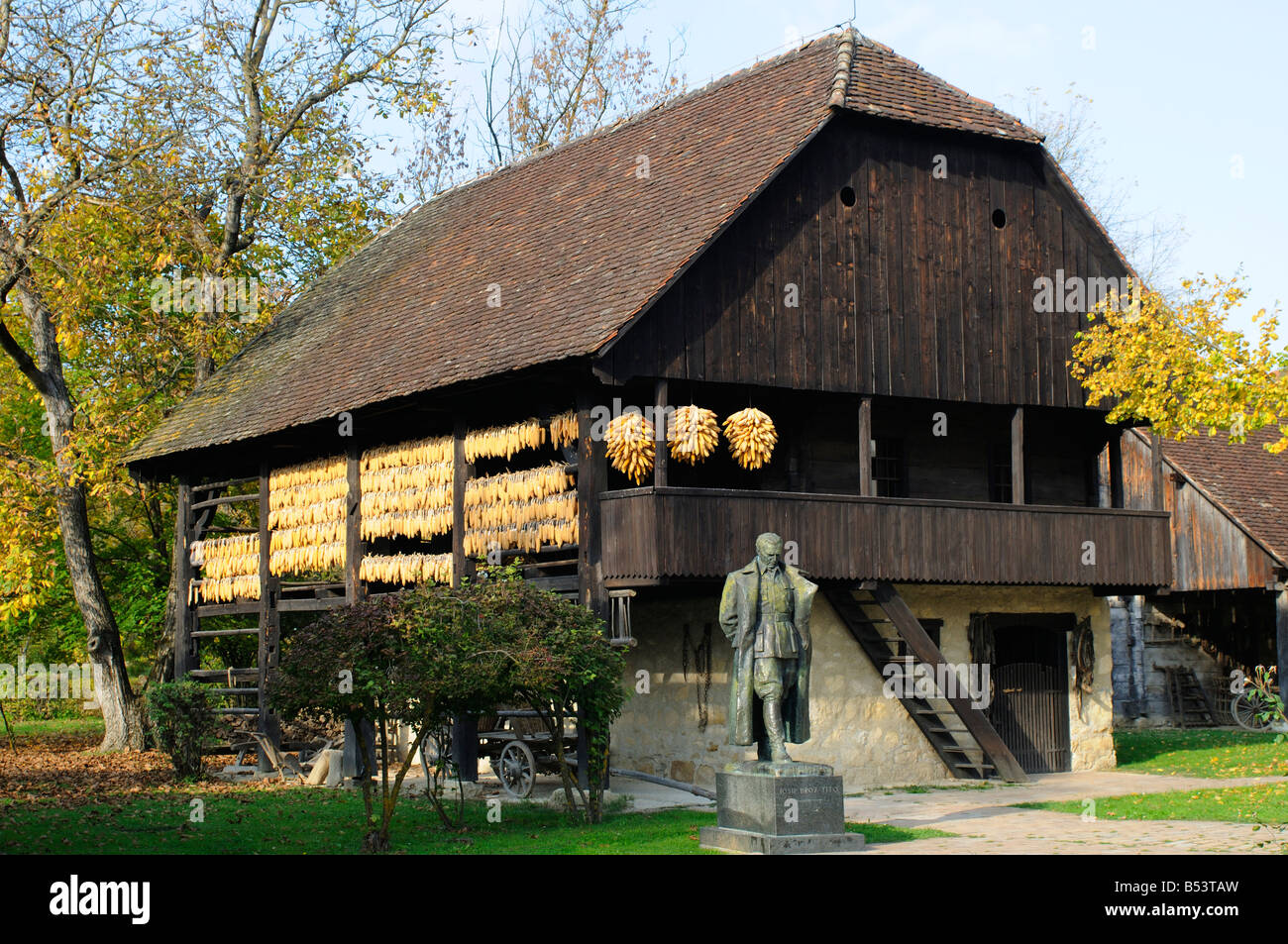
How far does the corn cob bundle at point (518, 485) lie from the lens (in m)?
19.6

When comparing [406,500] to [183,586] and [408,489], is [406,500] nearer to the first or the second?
[408,489]

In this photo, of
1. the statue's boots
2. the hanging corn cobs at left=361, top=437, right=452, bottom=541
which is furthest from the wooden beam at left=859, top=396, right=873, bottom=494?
the statue's boots

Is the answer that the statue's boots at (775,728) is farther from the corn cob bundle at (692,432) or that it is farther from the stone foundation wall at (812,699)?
the stone foundation wall at (812,699)

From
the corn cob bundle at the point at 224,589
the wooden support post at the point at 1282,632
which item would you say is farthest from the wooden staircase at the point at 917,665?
the corn cob bundle at the point at 224,589

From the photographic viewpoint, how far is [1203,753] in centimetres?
2503

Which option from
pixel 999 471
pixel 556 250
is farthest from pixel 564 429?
pixel 999 471

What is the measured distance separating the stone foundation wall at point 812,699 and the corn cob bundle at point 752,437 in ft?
8.23

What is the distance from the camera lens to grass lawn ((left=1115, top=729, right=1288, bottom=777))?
22000mm

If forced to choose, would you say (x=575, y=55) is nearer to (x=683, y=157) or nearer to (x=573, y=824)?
(x=683, y=157)

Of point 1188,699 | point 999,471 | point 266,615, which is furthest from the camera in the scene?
point 1188,699

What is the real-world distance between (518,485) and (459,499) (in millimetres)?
1383

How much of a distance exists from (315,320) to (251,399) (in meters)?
2.62

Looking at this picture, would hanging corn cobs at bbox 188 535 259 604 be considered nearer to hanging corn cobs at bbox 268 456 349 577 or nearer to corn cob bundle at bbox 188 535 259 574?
corn cob bundle at bbox 188 535 259 574

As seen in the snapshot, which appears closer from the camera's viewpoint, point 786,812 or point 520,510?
point 786,812
